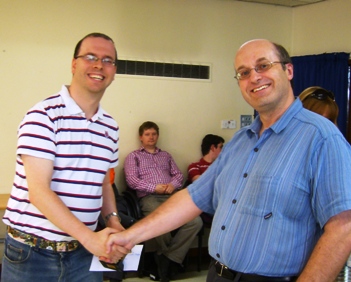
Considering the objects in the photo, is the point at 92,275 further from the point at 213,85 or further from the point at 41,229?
the point at 213,85

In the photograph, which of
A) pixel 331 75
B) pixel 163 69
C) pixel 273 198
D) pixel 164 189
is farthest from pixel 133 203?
pixel 273 198

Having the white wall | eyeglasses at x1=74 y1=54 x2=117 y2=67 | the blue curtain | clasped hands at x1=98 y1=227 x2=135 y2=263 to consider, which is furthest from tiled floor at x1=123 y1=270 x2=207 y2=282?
the white wall

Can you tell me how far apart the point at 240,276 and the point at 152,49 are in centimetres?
394

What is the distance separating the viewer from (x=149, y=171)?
4910 millimetres

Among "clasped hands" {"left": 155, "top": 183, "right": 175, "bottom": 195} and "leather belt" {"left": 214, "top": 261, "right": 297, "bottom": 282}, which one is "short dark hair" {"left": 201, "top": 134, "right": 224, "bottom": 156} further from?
"leather belt" {"left": 214, "top": 261, "right": 297, "bottom": 282}

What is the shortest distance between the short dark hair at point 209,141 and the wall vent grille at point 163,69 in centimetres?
75

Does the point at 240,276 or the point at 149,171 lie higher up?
the point at 240,276

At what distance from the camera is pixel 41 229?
1810 mm

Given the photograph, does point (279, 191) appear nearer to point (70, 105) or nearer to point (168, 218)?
point (168, 218)

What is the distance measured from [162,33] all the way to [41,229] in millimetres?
3816

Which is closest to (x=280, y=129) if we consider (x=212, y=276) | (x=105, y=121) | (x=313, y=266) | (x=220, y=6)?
(x=313, y=266)

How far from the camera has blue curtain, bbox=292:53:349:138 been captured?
17.1 feet

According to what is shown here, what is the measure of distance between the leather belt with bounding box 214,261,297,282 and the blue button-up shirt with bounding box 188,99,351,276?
0.02 meters

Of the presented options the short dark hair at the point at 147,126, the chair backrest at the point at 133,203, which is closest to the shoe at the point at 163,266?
the chair backrest at the point at 133,203
